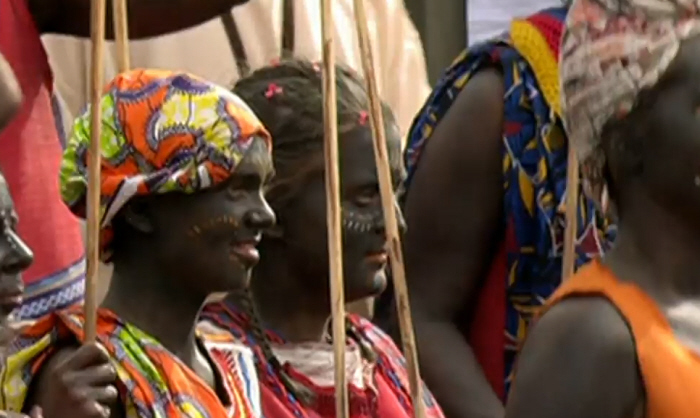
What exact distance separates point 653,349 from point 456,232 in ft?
2.42

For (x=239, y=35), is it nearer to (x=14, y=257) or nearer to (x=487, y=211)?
(x=487, y=211)

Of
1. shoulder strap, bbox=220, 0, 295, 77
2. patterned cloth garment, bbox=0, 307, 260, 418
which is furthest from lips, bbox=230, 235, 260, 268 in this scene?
shoulder strap, bbox=220, 0, 295, 77

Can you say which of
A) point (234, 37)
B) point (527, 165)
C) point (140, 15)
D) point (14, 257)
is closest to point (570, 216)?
point (527, 165)

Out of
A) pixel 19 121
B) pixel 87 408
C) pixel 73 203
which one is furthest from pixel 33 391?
pixel 19 121

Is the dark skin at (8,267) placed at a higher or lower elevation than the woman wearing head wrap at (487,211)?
higher

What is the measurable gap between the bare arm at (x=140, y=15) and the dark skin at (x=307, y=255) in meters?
0.19

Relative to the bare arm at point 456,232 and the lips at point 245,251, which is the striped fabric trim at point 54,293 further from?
the bare arm at point 456,232

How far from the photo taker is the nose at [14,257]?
1.37 meters

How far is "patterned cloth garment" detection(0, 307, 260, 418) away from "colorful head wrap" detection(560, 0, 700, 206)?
0.44 meters

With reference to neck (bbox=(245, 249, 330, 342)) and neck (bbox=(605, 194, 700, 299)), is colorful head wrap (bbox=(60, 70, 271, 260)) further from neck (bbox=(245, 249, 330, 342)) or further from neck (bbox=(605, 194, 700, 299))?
neck (bbox=(605, 194, 700, 299))

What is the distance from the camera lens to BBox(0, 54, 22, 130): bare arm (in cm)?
145

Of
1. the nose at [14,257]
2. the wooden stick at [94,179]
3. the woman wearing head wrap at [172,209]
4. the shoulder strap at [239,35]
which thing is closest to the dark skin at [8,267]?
the nose at [14,257]

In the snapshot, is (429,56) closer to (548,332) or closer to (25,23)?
(25,23)

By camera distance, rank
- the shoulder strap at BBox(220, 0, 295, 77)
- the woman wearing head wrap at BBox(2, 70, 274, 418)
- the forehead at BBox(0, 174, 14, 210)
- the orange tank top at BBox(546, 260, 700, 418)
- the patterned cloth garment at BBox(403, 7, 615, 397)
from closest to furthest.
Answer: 1. the orange tank top at BBox(546, 260, 700, 418)
2. the forehead at BBox(0, 174, 14, 210)
3. the woman wearing head wrap at BBox(2, 70, 274, 418)
4. the patterned cloth garment at BBox(403, 7, 615, 397)
5. the shoulder strap at BBox(220, 0, 295, 77)
